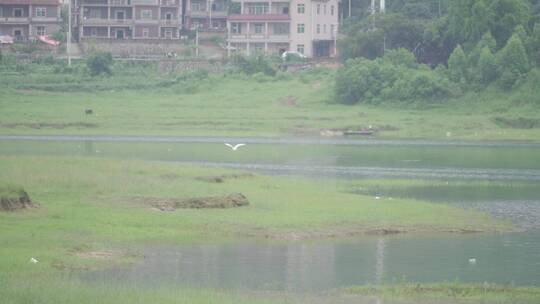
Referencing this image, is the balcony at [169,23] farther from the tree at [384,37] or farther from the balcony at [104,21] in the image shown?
the tree at [384,37]

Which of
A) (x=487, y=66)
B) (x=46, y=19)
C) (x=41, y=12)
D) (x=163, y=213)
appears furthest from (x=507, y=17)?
(x=163, y=213)

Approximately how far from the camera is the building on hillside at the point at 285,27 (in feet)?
330

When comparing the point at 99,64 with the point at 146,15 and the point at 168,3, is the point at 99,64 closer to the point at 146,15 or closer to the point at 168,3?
the point at 146,15

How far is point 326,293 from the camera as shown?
25.2 meters

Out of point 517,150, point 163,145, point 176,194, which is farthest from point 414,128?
point 176,194

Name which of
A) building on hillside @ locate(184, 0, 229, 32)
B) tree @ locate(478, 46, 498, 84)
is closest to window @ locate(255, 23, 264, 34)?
building on hillside @ locate(184, 0, 229, 32)

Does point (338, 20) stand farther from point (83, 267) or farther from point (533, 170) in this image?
point (83, 267)

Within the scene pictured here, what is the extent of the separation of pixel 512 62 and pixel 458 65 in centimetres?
359

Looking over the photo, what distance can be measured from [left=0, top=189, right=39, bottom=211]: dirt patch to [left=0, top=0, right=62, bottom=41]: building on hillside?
72.4 meters

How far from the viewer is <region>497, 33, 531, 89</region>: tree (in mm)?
74875

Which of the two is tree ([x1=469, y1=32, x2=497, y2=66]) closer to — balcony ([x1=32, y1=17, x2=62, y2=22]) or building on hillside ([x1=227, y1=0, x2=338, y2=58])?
building on hillside ([x1=227, y1=0, x2=338, y2=58])

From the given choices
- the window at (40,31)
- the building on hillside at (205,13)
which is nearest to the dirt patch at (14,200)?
the window at (40,31)

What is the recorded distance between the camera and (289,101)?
7819cm

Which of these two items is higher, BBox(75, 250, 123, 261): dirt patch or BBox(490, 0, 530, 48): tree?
BBox(490, 0, 530, 48): tree
